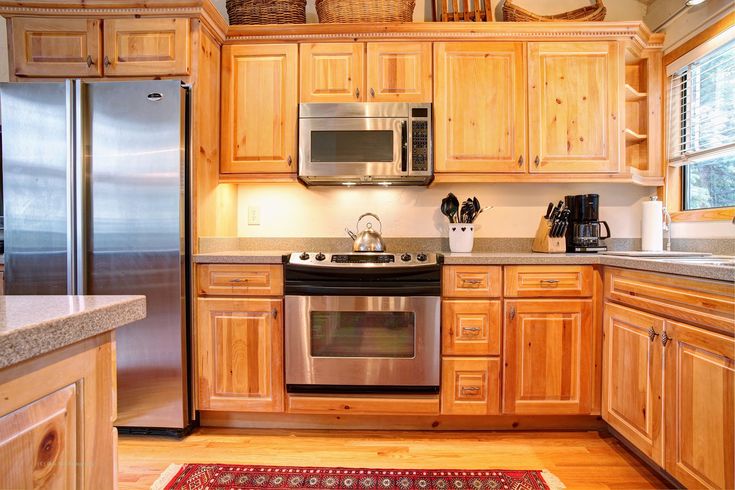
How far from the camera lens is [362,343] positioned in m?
2.09

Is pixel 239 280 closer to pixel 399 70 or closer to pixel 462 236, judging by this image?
pixel 462 236

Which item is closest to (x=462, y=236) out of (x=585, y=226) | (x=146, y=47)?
(x=585, y=226)

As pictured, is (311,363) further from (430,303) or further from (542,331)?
(542,331)

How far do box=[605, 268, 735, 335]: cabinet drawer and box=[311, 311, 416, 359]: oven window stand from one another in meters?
1.01

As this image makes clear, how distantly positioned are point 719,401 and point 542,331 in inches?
30.7

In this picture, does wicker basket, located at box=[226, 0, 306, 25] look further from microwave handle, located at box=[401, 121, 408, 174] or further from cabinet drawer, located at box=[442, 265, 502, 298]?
cabinet drawer, located at box=[442, 265, 502, 298]

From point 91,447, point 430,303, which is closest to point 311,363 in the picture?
point 430,303

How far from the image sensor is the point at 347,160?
7.58 ft

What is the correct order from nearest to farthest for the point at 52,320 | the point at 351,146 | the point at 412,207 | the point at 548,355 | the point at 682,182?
the point at 52,320, the point at 548,355, the point at 351,146, the point at 682,182, the point at 412,207

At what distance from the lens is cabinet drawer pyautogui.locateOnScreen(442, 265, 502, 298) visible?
2.07m

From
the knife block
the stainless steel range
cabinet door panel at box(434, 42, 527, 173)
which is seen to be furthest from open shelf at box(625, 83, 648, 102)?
the stainless steel range

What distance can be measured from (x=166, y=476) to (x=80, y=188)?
1.42 m

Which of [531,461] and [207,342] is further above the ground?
[207,342]

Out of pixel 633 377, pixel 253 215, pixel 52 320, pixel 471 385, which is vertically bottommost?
pixel 471 385
